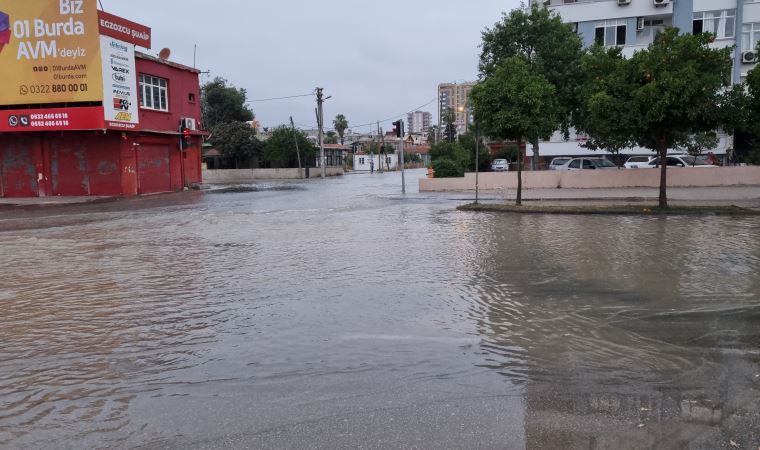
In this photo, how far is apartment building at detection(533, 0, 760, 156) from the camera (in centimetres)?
3722

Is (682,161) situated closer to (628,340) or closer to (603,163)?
(603,163)

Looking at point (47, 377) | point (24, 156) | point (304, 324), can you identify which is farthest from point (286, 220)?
point (24, 156)

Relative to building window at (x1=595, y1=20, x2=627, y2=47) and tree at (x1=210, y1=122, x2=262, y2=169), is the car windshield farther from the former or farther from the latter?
tree at (x1=210, y1=122, x2=262, y2=169)

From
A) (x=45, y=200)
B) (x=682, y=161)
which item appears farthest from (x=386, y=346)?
(x=682, y=161)

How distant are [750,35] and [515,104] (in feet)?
90.5

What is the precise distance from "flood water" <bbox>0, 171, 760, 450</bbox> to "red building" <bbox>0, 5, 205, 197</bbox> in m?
18.6

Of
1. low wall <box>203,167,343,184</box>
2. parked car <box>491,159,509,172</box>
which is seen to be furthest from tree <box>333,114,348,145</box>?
parked car <box>491,159,509,172</box>

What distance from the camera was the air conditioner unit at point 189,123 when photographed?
35156 mm

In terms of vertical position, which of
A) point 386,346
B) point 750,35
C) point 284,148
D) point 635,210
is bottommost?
point 386,346

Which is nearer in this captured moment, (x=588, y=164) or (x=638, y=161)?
(x=588, y=164)

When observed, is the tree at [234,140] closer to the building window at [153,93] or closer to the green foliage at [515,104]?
the building window at [153,93]

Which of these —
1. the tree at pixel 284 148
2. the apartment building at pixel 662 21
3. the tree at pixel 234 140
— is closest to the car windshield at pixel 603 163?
the apartment building at pixel 662 21

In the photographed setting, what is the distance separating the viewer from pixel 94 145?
2959 cm

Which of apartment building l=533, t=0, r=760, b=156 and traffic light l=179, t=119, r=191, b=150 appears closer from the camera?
traffic light l=179, t=119, r=191, b=150
